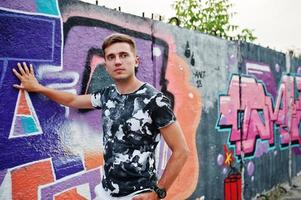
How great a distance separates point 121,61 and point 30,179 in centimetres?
123

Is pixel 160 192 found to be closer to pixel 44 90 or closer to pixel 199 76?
pixel 44 90

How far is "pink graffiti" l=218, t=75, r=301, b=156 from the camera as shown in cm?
624

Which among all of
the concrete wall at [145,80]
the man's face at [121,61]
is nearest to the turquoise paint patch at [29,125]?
the concrete wall at [145,80]

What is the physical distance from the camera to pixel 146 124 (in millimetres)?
2545

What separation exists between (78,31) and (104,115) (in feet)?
3.82

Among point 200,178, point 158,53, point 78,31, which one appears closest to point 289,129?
point 200,178

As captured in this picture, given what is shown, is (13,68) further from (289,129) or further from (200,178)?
(289,129)

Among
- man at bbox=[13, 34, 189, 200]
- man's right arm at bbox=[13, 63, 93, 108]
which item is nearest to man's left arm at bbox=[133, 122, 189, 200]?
man at bbox=[13, 34, 189, 200]

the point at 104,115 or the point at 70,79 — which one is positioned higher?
the point at 70,79

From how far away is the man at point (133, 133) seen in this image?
8.28 ft

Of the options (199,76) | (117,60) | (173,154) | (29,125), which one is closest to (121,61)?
(117,60)

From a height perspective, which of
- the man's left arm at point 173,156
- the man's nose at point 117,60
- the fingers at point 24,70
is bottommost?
the man's left arm at point 173,156

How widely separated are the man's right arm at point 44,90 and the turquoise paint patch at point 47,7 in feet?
1.53

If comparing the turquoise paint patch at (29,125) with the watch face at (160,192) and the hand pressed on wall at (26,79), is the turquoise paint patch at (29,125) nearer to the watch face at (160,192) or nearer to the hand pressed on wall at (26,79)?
the hand pressed on wall at (26,79)
